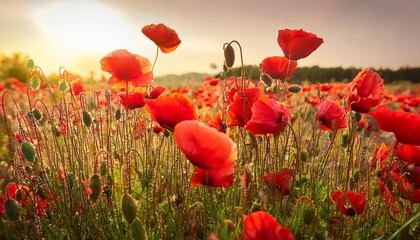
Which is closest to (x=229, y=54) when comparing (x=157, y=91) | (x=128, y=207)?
(x=157, y=91)

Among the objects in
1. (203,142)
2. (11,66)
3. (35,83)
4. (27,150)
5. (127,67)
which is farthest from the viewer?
(11,66)

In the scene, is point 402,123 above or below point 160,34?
below

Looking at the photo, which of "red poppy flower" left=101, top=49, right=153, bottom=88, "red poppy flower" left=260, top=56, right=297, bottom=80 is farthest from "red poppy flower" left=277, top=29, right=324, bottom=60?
"red poppy flower" left=101, top=49, right=153, bottom=88

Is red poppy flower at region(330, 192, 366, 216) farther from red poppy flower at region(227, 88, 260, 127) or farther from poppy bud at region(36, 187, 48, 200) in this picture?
poppy bud at region(36, 187, 48, 200)

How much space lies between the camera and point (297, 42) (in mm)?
2223

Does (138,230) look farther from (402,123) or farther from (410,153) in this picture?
(410,153)

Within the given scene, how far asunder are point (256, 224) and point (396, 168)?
1.57 metres

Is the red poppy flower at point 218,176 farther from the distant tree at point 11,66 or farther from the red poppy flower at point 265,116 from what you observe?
the distant tree at point 11,66

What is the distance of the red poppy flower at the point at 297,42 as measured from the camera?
2.23 m

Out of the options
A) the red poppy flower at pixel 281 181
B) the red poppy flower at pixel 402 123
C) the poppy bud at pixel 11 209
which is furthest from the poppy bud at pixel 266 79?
the poppy bud at pixel 11 209

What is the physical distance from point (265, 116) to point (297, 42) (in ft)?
1.94

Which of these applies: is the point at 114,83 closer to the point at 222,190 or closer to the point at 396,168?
the point at 222,190

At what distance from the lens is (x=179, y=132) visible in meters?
1.37

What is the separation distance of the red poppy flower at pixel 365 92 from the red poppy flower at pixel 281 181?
44 cm
